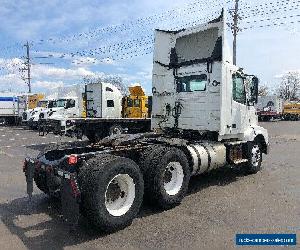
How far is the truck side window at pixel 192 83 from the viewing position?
9.05 m

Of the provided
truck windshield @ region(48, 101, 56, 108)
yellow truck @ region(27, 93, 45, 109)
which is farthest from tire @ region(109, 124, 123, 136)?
yellow truck @ region(27, 93, 45, 109)

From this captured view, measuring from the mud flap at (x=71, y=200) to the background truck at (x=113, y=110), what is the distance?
13.0m

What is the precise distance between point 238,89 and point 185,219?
Result: 180 inches

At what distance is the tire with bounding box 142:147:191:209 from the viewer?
6398 mm

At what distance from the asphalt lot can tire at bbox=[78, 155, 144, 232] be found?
9.1 inches

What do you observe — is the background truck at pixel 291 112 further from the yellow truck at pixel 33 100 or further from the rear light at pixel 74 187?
the rear light at pixel 74 187

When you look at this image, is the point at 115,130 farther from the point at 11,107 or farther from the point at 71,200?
the point at 11,107

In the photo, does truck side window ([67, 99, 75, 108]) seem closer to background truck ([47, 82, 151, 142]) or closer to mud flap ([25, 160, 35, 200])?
background truck ([47, 82, 151, 142])

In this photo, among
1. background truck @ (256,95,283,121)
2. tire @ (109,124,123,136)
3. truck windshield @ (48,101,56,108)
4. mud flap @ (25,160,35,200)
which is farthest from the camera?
background truck @ (256,95,283,121)

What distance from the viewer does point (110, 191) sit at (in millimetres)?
5879

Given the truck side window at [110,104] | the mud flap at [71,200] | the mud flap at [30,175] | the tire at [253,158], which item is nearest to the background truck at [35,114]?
the truck side window at [110,104]

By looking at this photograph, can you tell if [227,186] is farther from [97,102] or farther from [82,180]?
[97,102]

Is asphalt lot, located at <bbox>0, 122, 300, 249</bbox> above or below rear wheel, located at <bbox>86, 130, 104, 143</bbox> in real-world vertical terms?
below

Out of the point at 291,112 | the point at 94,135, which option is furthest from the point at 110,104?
the point at 291,112
